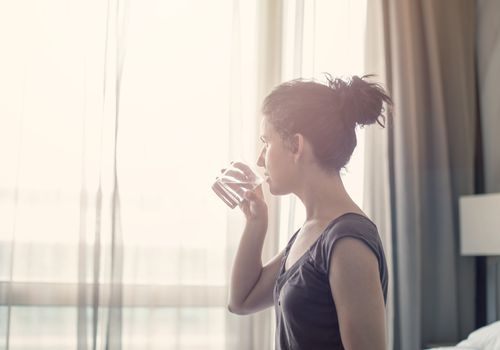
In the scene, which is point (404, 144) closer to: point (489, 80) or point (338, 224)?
point (489, 80)

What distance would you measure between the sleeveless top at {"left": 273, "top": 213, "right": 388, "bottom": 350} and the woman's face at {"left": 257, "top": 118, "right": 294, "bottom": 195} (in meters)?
0.17

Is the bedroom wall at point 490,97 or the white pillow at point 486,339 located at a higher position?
the bedroom wall at point 490,97

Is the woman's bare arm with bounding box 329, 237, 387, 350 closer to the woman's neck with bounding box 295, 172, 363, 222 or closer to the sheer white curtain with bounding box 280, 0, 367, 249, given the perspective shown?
the woman's neck with bounding box 295, 172, 363, 222

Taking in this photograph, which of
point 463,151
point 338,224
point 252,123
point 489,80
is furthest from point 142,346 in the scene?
point 489,80

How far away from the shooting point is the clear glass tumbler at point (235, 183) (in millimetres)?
1494

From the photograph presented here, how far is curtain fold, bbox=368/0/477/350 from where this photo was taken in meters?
2.79

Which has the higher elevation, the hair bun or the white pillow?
the hair bun

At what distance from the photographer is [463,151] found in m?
2.96

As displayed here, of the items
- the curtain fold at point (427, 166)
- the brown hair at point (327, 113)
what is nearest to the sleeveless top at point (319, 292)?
the brown hair at point (327, 113)

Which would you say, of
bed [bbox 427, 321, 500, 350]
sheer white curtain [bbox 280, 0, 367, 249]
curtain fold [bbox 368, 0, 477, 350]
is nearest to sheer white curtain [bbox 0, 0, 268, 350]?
sheer white curtain [bbox 280, 0, 367, 249]

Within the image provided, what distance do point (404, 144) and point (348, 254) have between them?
1.87m

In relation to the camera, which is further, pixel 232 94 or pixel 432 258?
pixel 432 258

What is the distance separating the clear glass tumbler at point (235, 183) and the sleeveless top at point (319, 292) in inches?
13.9

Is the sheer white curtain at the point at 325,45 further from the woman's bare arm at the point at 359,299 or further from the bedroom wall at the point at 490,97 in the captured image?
the woman's bare arm at the point at 359,299
